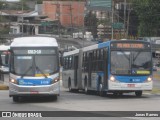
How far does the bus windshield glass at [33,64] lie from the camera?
2519cm

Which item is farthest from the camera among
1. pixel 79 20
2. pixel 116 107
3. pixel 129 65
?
pixel 79 20

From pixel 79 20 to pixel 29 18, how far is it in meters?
11.9

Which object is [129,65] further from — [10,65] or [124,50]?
[10,65]

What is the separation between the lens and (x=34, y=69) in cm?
2522

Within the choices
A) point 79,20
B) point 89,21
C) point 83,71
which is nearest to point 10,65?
point 83,71

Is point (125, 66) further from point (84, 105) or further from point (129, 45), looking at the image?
point (84, 105)

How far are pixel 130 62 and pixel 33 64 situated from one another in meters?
5.75

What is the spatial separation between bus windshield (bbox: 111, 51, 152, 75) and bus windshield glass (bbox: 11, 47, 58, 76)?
13.8 feet

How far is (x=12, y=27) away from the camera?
12200cm

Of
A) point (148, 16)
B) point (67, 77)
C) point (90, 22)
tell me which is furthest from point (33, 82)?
point (90, 22)

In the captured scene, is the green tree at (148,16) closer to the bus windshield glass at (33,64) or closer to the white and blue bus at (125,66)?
the white and blue bus at (125,66)

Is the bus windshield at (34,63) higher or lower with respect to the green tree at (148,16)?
higher

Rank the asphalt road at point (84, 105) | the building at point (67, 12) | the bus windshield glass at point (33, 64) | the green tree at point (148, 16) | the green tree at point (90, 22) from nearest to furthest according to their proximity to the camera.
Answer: the asphalt road at point (84, 105), the bus windshield glass at point (33, 64), the green tree at point (148, 16), the green tree at point (90, 22), the building at point (67, 12)

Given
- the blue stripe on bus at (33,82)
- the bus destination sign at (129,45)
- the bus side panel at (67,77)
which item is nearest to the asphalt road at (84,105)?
the blue stripe on bus at (33,82)
